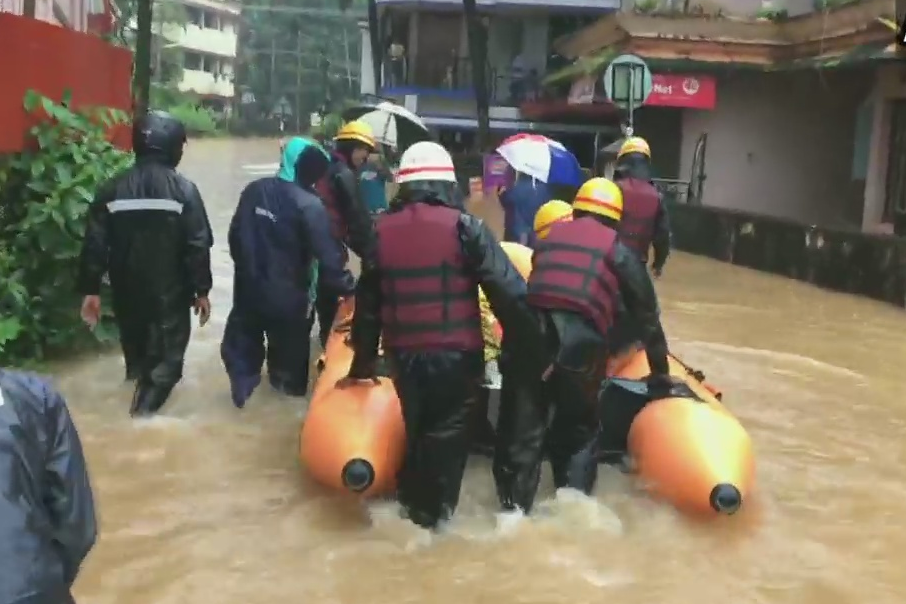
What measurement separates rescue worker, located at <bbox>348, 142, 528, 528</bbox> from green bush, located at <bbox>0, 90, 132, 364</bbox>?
12.1 feet

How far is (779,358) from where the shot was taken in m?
11.0

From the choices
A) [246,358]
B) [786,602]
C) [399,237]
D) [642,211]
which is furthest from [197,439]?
[642,211]

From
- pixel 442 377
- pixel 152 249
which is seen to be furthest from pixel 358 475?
pixel 152 249

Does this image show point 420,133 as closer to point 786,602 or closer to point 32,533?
point 786,602

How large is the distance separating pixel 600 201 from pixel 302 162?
2.08m

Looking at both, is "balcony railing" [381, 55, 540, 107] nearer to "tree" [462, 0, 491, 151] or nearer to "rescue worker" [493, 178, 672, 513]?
"tree" [462, 0, 491, 151]

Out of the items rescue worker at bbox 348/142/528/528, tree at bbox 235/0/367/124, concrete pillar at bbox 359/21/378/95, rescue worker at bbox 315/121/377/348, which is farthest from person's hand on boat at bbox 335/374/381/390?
tree at bbox 235/0/367/124

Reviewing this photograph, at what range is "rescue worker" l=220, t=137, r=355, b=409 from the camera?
7.12 meters

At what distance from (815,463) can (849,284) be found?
7.58m

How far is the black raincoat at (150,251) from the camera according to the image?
6836mm

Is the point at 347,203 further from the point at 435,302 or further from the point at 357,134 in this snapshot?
the point at 435,302

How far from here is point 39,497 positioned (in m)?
2.72

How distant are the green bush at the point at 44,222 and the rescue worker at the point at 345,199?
1756 millimetres

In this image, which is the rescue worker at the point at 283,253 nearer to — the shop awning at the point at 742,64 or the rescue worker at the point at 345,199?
the rescue worker at the point at 345,199
